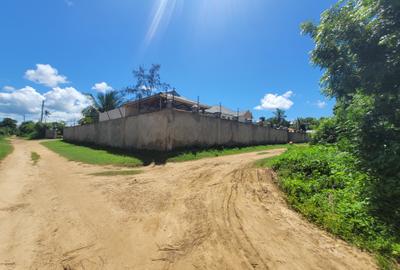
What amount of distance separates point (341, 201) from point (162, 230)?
152 inches

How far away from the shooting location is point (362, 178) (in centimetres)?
544

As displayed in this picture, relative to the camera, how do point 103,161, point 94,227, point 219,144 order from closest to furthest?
point 94,227, point 103,161, point 219,144

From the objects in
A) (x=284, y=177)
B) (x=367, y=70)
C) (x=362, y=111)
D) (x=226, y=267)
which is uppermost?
(x=367, y=70)

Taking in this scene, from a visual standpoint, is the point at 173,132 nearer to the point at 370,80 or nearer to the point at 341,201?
the point at 341,201

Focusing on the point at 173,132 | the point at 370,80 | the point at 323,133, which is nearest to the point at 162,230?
the point at 370,80

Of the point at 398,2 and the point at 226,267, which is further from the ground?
the point at 398,2

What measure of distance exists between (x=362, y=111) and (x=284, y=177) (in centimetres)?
316

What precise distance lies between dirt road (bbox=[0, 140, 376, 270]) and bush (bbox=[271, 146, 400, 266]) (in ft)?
1.02

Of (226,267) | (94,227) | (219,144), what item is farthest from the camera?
(219,144)

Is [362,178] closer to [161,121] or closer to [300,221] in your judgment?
[300,221]

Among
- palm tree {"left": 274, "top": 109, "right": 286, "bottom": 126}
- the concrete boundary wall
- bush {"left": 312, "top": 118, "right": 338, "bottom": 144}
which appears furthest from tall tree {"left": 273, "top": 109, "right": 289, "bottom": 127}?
bush {"left": 312, "top": 118, "right": 338, "bottom": 144}

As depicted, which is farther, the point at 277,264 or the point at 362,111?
the point at 362,111

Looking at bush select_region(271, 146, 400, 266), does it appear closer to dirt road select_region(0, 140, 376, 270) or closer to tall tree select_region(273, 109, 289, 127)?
dirt road select_region(0, 140, 376, 270)

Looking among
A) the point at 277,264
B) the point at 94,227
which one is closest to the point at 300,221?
the point at 277,264
